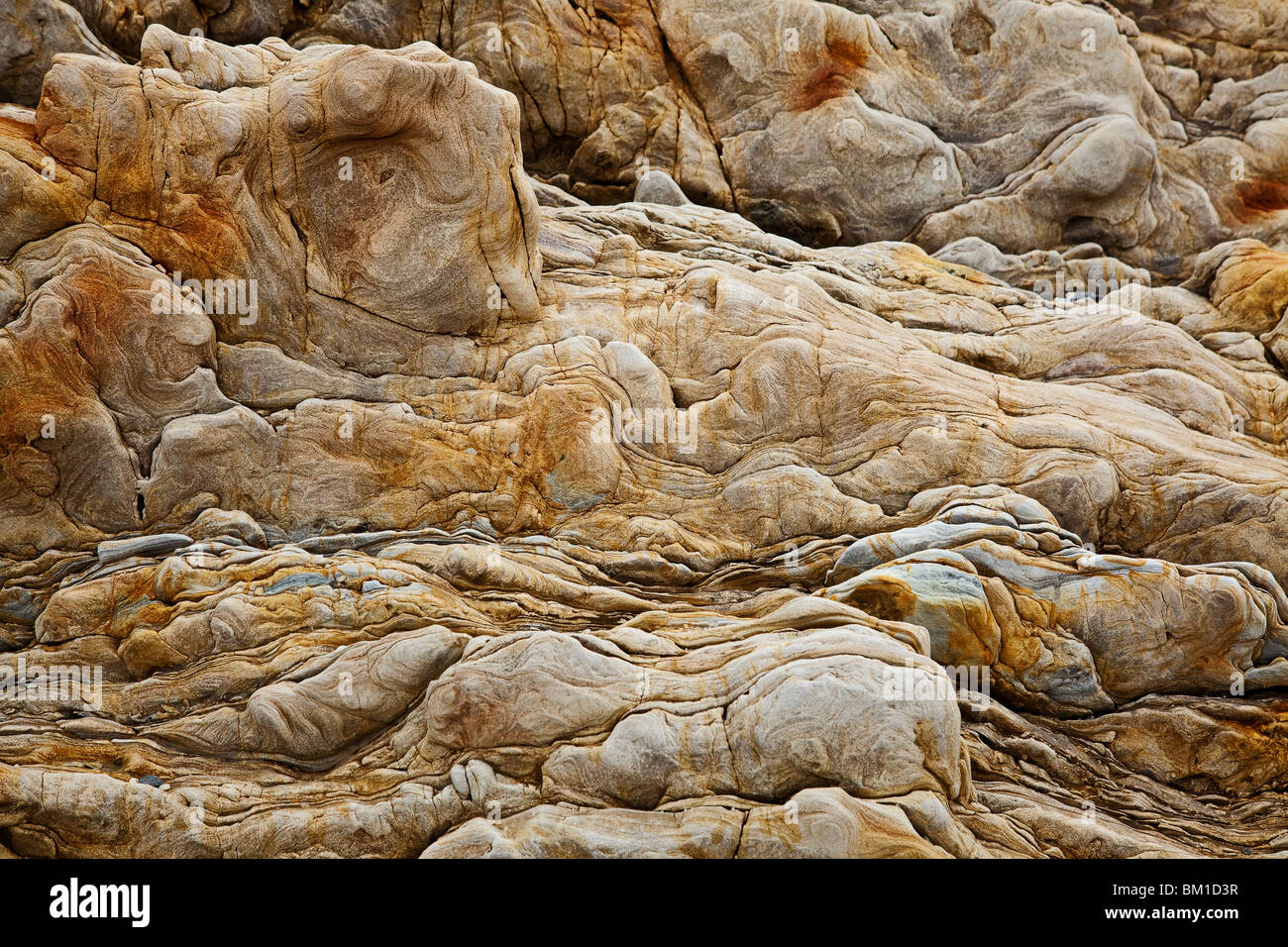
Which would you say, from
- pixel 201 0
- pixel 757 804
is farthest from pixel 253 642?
pixel 201 0

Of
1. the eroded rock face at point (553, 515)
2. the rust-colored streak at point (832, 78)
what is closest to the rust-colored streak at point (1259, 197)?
the eroded rock face at point (553, 515)

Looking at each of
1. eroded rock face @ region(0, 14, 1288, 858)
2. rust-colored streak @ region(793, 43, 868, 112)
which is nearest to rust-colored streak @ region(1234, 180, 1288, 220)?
eroded rock face @ region(0, 14, 1288, 858)

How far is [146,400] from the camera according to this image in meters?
10.9

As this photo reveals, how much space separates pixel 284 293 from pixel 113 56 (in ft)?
21.9

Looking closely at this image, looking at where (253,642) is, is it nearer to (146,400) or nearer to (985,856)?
(146,400)

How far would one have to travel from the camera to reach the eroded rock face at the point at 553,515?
8.51 meters

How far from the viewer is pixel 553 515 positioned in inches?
437

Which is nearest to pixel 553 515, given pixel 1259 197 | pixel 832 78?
pixel 832 78

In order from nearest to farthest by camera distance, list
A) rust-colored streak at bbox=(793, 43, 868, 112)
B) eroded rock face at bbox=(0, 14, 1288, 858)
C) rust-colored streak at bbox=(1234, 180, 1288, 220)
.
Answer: eroded rock face at bbox=(0, 14, 1288, 858) < rust-colored streak at bbox=(793, 43, 868, 112) < rust-colored streak at bbox=(1234, 180, 1288, 220)

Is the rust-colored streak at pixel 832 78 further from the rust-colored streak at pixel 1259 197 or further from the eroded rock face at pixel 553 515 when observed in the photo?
the rust-colored streak at pixel 1259 197

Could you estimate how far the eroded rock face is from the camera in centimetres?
851

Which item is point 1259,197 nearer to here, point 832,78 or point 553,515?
point 832,78

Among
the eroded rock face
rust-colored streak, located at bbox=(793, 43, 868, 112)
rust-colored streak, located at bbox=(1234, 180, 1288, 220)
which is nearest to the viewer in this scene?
the eroded rock face

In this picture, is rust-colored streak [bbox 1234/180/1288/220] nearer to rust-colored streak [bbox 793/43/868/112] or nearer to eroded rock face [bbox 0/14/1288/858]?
eroded rock face [bbox 0/14/1288/858]
